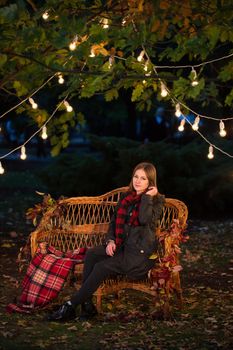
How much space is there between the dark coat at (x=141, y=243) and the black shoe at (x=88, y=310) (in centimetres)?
46

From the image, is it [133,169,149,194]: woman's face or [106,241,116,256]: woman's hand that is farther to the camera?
[133,169,149,194]: woman's face

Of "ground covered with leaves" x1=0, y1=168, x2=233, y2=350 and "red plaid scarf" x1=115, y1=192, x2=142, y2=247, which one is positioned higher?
"red plaid scarf" x1=115, y1=192, x2=142, y2=247

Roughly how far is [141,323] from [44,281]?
1102 millimetres

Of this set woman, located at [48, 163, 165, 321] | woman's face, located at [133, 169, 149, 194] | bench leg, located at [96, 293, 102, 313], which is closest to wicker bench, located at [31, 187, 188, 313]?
bench leg, located at [96, 293, 102, 313]

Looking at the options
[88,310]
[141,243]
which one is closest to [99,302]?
[88,310]

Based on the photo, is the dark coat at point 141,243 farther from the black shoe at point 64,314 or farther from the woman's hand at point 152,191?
the black shoe at point 64,314

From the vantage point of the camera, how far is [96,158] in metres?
15.6

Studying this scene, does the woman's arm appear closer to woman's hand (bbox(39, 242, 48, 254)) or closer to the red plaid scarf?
the red plaid scarf

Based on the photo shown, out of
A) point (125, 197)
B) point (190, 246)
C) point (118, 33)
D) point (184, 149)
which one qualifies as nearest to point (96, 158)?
point (184, 149)

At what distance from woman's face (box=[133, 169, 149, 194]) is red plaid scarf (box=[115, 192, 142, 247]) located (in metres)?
0.07

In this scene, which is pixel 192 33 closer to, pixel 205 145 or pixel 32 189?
pixel 205 145

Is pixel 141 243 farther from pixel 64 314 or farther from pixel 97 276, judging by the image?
pixel 64 314

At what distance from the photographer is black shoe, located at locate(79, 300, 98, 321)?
23.1 feet

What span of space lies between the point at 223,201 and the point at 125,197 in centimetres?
732
